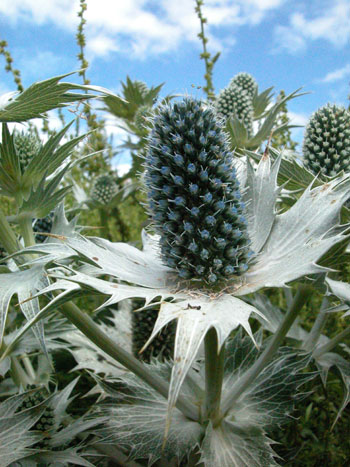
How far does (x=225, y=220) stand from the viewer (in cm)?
107

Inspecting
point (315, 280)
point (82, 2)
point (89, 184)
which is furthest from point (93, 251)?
point (89, 184)

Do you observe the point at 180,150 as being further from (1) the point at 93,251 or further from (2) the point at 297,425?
(2) the point at 297,425

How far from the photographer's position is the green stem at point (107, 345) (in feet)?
3.29

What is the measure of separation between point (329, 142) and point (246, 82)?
1.63m

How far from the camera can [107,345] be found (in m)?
1.03

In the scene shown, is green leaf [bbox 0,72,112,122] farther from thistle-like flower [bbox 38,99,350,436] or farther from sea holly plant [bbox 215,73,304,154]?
sea holly plant [bbox 215,73,304,154]

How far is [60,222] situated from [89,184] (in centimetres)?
188

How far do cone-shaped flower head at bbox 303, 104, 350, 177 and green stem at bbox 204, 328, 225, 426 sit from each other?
75cm

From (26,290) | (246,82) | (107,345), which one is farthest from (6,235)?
(246,82)

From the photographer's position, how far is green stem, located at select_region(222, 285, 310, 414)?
1017mm

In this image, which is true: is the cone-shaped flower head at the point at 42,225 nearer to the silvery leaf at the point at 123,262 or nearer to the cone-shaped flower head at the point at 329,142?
the silvery leaf at the point at 123,262

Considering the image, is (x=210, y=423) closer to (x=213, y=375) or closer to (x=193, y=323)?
(x=213, y=375)

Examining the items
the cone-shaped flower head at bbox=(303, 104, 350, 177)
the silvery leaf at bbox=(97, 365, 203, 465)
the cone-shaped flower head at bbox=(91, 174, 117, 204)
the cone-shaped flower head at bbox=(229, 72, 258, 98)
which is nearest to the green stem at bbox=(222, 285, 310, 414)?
the silvery leaf at bbox=(97, 365, 203, 465)

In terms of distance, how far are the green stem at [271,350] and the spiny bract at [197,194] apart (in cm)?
15
